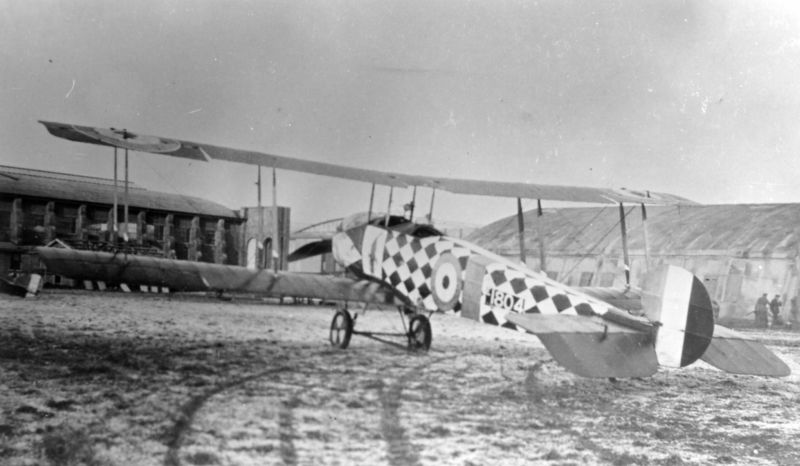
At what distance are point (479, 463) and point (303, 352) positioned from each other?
3884mm

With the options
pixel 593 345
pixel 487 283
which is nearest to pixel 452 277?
pixel 487 283

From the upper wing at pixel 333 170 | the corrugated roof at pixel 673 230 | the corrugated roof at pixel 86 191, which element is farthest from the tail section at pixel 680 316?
the corrugated roof at pixel 673 230

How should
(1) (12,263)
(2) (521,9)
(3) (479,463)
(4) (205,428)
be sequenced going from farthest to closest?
(1) (12,263) → (2) (521,9) → (4) (205,428) → (3) (479,463)

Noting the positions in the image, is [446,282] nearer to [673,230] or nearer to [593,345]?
[593,345]

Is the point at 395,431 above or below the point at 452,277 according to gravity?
below

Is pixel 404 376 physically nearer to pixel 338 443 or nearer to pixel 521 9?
pixel 338 443

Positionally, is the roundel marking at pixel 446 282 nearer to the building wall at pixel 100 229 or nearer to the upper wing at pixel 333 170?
the upper wing at pixel 333 170

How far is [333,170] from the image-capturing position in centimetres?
700

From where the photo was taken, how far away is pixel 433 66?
612cm

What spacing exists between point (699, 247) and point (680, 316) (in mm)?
14807

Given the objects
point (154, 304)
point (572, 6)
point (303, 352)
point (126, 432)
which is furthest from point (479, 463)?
point (154, 304)

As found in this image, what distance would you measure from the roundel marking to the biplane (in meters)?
0.01

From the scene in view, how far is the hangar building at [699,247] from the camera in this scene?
1678 cm

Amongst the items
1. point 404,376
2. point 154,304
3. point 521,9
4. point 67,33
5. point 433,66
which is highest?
point 521,9
